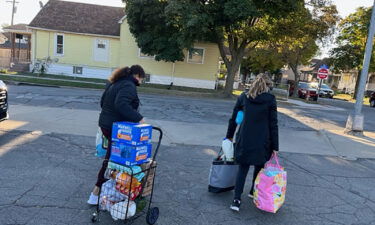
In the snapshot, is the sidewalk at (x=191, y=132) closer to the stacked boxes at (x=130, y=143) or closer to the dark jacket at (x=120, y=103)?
the dark jacket at (x=120, y=103)

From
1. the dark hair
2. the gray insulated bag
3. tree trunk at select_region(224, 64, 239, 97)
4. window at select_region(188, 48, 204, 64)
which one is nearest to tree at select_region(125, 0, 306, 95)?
tree trunk at select_region(224, 64, 239, 97)

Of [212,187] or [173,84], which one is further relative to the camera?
[173,84]

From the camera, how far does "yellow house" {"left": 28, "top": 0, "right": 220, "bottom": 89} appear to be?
2633 centimetres

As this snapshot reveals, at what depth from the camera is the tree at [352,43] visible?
37.0 meters

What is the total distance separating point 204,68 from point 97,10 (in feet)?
35.7

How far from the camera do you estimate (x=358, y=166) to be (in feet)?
22.6

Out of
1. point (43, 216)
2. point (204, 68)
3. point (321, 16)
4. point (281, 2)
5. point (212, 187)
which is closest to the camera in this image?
point (43, 216)

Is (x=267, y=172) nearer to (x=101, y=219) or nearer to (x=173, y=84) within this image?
(x=101, y=219)

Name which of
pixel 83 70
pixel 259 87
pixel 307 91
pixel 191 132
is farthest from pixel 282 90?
pixel 259 87

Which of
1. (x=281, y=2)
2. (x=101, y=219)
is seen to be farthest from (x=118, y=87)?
(x=281, y=2)

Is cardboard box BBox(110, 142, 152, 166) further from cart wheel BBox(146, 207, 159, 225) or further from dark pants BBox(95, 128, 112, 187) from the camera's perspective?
cart wheel BBox(146, 207, 159, 225)

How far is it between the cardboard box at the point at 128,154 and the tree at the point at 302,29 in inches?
698

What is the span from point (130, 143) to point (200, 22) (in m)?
14.9

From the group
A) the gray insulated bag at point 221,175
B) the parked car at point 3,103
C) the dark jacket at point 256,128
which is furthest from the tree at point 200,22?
the dark jacket at point 256,128
